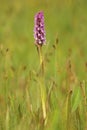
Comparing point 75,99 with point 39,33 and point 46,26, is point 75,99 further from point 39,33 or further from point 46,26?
point 46,26

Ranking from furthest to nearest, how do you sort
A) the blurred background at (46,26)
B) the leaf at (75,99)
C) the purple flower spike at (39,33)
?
the blurred background at (46,26) → the leaf at (75,99) → the purple flower spike at (39,33)

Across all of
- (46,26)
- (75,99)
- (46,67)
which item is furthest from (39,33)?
(46,26)

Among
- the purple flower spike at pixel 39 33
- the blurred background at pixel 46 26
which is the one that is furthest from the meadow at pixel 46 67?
the purple flower spike at pixel 39 33

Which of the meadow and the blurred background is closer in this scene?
the meadow

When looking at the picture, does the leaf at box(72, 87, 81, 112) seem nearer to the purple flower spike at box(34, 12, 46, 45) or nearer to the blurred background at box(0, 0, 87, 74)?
the purple flower spike at box(34, 12, 46, 45)

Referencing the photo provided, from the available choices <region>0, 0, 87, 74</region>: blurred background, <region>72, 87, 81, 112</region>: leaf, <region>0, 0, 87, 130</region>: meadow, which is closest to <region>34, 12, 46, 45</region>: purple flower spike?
<region>0, 0, 87, 130</region>: meadow

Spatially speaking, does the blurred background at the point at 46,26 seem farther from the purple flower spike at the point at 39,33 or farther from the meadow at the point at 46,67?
the purple flower spike at the point at 39,33

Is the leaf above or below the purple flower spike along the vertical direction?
below

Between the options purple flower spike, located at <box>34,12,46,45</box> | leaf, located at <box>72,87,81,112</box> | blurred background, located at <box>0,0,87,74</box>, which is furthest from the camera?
blurred background, located at <box>0,0,87,74</box>
